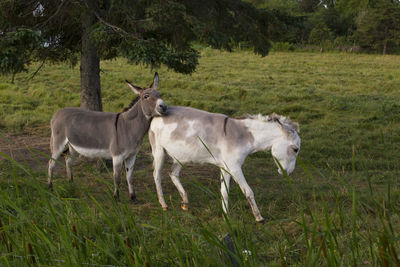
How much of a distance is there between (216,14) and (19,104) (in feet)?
26.8

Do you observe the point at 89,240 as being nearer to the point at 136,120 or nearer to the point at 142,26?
the point at 136,120

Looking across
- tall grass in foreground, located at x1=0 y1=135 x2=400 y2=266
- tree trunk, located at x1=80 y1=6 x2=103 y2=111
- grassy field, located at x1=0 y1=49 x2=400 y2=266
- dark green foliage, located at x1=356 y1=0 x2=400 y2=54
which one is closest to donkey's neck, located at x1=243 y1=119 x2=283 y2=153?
grassy field, located at x1=0 y1=49 x2=400 y2=266

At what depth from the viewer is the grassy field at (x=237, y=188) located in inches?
71.7

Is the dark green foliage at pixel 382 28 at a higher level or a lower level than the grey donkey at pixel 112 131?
higher

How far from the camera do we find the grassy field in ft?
5.98

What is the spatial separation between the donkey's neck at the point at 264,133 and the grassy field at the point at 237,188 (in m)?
0.69

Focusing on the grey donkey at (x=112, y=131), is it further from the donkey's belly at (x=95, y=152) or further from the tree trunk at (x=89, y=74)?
the tree trunk at (x=89, y=74)

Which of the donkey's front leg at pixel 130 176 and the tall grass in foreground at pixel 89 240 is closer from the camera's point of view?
the tall grass in foreground at pixel 89 240

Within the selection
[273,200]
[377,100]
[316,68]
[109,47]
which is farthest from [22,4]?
[316,68]

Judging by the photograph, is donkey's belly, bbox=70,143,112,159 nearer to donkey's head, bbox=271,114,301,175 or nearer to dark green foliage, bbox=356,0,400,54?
donkey's head, bbox=271,114,301,175

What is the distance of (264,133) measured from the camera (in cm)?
526

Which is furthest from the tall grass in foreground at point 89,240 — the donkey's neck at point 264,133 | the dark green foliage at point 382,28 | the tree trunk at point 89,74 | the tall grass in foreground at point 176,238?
the dark green foliage at point 382,28

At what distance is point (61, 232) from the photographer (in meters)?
1.82

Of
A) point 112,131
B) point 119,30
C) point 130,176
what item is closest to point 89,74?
point 119,30
